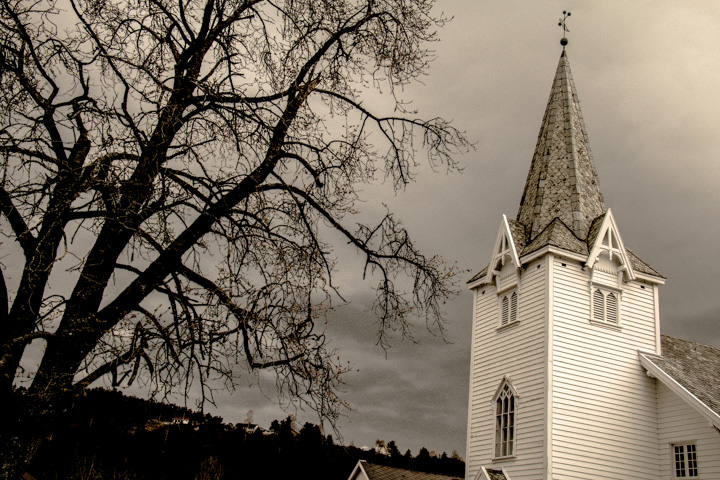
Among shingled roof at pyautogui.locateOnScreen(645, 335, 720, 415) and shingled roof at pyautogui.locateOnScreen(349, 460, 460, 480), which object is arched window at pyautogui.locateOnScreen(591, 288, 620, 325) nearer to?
shingled roof at pyautogui.locateOnScreen(645, 335, 720, 415)

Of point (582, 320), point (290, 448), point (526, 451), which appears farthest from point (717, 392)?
point (290, 448)

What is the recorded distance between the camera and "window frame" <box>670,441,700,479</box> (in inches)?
853

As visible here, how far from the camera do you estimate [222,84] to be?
858 cm

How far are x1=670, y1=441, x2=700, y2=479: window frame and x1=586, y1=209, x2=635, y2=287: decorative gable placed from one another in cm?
605

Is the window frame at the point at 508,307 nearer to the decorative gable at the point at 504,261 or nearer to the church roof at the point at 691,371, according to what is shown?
the decorative gable at the point at 504,261

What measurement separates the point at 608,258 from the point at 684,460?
758 centimetres

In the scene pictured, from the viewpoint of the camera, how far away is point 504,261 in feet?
87.9

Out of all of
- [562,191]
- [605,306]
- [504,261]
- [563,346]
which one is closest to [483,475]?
[563,346]

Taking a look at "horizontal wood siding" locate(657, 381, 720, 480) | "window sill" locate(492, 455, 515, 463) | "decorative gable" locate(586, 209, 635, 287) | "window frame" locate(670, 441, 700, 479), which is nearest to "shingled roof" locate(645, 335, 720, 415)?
"horizontal wood siding" locate(657, 381, 720, 480)

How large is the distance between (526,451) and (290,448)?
25.6 meters

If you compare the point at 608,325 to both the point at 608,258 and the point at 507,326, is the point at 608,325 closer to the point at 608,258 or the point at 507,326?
the point at 608,258

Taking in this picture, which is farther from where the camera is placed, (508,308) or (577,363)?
(508,308)

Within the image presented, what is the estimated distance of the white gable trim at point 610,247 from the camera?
981 inches

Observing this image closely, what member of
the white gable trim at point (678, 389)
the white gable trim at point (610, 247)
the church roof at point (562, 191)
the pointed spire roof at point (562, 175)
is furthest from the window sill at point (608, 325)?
the pointed spire roof at point (562, 175)
